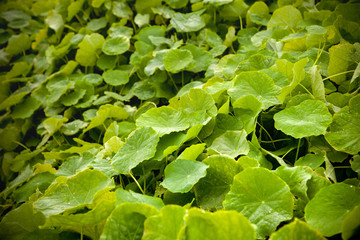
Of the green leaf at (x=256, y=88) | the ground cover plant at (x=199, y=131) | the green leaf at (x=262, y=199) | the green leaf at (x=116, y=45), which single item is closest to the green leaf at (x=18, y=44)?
the ground cover plant at (x=199, y=131)

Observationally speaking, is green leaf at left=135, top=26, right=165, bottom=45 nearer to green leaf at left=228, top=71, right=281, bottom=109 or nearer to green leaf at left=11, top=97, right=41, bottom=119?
green leaf at left=11, top=97, right=41, bottom=119

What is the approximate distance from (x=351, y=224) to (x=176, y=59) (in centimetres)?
95

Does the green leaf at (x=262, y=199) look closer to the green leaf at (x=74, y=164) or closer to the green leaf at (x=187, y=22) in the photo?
the green leaf at (x=74, y=164)

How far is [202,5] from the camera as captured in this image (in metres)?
1.57

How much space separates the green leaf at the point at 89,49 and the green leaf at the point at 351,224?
1.44 metres

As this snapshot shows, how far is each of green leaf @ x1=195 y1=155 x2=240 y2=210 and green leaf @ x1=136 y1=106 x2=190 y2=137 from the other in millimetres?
166

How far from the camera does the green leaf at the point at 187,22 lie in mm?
1463

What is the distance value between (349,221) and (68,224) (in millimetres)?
537

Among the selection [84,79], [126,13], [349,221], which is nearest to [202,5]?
[126,13]

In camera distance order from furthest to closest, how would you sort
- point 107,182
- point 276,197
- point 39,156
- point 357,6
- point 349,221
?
point 39,156 < point 357,6 < point 107,182 < point 276,197 < point 349,221

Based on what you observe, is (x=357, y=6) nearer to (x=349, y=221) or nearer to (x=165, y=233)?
(x=349, y=221)

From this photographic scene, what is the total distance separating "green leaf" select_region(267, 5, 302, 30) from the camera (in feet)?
4.09

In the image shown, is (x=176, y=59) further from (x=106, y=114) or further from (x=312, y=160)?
(x=312, y=160)

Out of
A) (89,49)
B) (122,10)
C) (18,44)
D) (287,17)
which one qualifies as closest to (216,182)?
(287,17)
